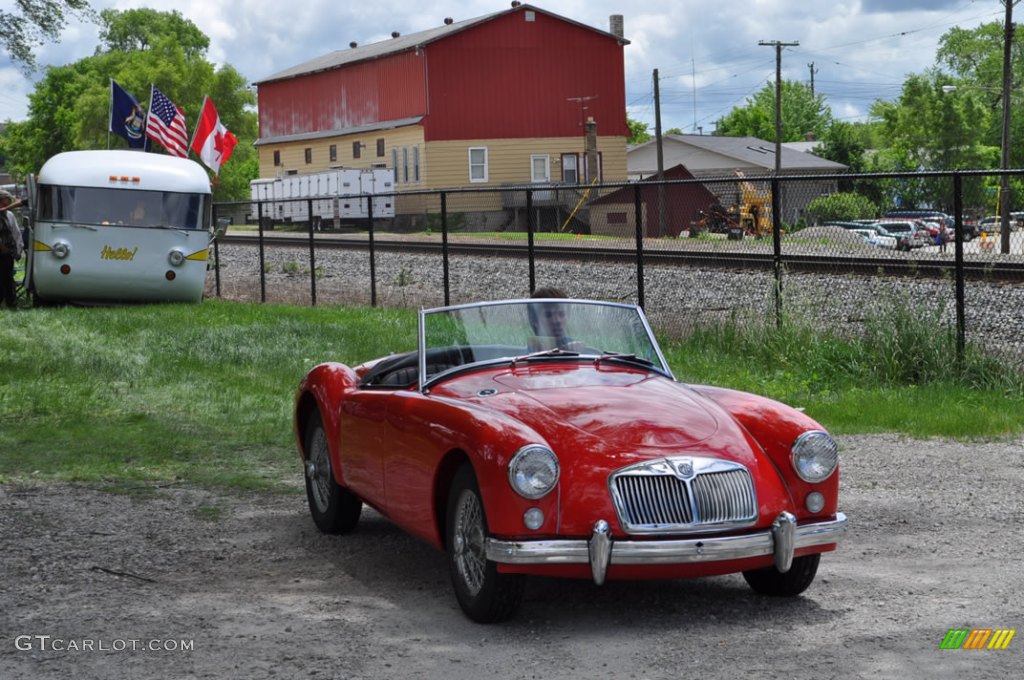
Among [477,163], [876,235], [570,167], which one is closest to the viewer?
Answer: [876,235]

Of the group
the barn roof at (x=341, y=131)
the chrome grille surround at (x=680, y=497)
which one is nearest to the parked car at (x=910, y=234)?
the chrome grille surround at (x=680, y=497)

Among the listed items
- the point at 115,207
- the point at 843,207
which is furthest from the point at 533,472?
the point at 115,207

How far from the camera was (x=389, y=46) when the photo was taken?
6344 centimetres

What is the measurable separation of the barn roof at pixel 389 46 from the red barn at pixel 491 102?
0.11 metres

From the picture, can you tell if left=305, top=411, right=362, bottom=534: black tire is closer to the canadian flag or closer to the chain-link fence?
the chain-link fence

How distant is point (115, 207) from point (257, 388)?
11.8 meters

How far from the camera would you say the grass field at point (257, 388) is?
35.0ft

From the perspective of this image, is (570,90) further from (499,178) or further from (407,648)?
(407,648)

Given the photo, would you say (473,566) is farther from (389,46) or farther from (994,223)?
(389,46)

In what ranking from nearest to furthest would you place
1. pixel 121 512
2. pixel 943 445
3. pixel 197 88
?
pixel 121 512 < pixel 943 445 < pixel 197 88

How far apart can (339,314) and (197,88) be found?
71143mm

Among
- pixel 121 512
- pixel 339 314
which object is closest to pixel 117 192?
pixel 339 314

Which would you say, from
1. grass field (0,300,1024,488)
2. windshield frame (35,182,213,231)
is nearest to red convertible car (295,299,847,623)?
grass field (0,300,1024,488)

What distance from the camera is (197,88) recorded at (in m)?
88.9
